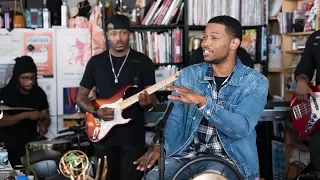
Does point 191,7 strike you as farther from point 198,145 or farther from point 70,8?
point 198,145

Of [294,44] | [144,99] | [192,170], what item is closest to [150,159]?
[192,170]

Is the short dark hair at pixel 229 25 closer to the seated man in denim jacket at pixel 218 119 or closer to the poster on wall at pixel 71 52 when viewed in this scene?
the seated man in denim jacket at pixel 218 119

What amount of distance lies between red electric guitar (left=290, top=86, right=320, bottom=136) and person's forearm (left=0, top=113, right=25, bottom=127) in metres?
2.21

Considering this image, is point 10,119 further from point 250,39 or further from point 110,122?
point 250,39

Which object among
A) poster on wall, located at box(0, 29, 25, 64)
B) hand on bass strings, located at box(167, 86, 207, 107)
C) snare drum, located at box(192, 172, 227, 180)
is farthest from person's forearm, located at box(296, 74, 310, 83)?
poster on wall, located at box(0, 29, 25, 64)

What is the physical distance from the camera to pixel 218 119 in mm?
2588

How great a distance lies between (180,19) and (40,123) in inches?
64.0

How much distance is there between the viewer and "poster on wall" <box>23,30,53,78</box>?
525 cm

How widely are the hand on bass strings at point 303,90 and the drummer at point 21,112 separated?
86.5 inches

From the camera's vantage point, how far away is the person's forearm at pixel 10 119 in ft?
15.2

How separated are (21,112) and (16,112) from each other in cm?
4

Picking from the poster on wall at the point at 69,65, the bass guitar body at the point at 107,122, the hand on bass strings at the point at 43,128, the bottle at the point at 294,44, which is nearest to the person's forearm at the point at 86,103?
the bass guitar body at the point at 107,122

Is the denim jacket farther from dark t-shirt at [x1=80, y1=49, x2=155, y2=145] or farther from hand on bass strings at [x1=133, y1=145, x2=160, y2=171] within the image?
dark t-shirt at [x1=80, y1=49, x2=155, y2=145]

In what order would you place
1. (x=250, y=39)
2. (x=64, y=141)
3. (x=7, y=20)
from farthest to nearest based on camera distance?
(x=250, y=39) < (x=7, y=20) < (x=64, y=141)
